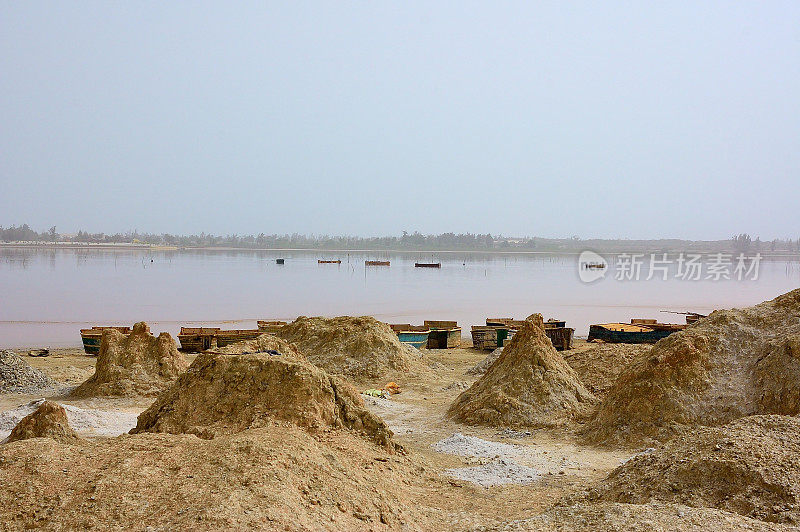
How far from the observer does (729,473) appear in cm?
756

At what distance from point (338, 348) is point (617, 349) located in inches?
326

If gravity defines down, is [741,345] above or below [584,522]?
above

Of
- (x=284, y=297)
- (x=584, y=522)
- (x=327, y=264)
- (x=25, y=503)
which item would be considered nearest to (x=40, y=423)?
(x=25, y=503)

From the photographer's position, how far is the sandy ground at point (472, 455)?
30.2ft

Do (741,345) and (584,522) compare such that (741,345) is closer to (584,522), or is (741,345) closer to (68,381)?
(584,522)

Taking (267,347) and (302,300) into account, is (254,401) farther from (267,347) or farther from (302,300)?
(302,300)

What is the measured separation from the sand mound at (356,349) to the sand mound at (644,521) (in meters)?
13.3

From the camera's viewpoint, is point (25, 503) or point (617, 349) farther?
point (617, 349)

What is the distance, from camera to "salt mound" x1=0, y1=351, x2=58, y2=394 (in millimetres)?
17828

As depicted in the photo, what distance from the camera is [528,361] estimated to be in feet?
50.2

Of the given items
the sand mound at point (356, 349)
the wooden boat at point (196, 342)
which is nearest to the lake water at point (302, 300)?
the wooden boat at point (196, 342)

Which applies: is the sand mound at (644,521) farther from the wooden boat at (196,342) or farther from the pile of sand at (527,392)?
the wooden boat at (196,342)

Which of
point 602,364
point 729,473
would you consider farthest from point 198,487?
point 602,364

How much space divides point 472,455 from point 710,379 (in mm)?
4893
